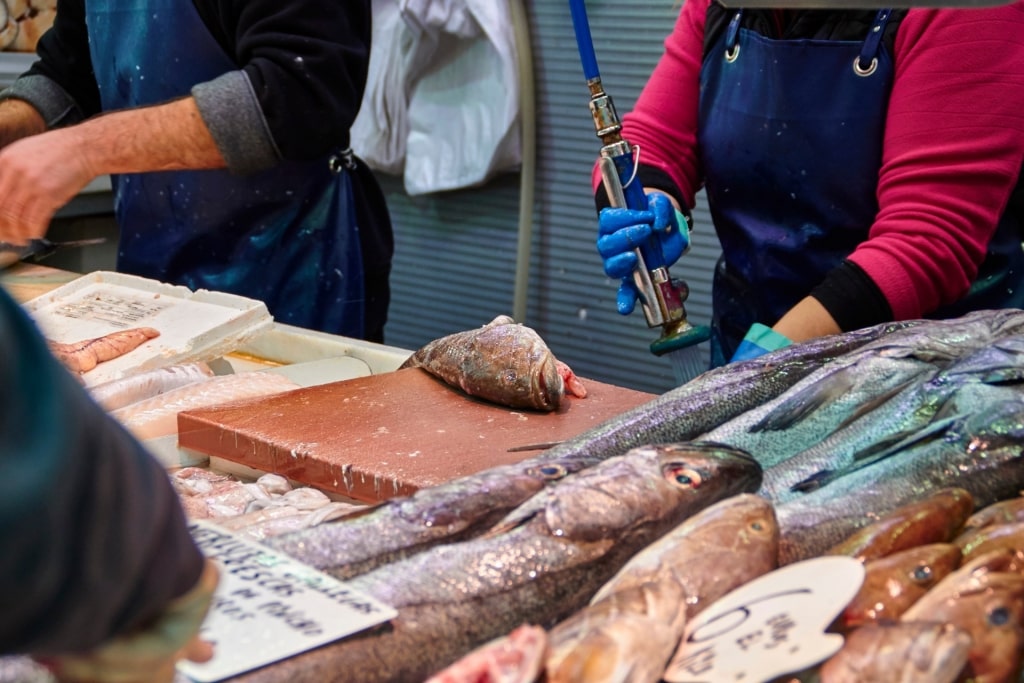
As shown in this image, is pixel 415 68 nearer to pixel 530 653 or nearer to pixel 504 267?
pixel 504 267

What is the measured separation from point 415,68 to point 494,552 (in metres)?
3.91

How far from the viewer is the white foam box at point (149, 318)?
2.55 m

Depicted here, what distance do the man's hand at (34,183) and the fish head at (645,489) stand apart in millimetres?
1837

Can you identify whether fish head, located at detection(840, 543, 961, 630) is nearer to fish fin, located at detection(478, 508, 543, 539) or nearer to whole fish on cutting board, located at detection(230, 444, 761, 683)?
whole fish on cutting board, located at detection(230, 444, 761, 683)

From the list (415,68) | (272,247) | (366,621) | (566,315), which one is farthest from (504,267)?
(366,621)

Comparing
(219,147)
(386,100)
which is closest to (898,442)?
(219,147)

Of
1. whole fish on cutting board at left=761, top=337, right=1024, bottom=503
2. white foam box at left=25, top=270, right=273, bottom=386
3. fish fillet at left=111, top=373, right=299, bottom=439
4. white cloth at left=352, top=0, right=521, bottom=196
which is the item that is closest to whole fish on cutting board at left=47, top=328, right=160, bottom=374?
white foam box at left=25, top=270, right=273, bottom=386

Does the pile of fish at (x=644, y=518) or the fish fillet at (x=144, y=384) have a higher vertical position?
the pile of fish at (x=644, y=518)

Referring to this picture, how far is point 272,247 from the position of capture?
3.40m

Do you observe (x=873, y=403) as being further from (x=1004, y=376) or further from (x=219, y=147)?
(x=219, y=147)

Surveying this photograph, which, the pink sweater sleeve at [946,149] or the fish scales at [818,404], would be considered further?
the pink sweater sleeve at [946,149]

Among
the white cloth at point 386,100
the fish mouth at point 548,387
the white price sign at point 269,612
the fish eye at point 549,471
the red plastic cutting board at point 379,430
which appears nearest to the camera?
the white price sign at point 269,612

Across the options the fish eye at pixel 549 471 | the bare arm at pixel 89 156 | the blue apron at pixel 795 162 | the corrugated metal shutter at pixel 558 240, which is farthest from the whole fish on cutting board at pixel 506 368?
the corrugated metal shutter at pixel 558 240

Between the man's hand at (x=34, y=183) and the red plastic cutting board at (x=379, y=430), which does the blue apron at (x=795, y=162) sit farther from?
the man's hand at (x=34, y=183)
